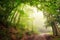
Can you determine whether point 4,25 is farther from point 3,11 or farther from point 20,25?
point 20,25

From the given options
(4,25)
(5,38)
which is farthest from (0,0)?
(4,25)

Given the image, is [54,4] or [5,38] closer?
[54,4]

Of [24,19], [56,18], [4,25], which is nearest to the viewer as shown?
[56,18]

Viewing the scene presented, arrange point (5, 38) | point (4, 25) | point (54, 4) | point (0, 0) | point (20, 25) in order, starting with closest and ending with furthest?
point (54, 4)
point (0, 0)
point (5, 38)
point (4, 25)
point (20, 25)

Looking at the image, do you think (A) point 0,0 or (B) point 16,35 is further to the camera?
(B) point 16,35

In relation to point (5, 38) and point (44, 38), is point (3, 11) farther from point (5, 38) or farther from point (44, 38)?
point (44, 38)

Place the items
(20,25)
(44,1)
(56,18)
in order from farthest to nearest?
(20,25), (56,18), (44,1)

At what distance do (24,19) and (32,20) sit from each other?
1.86 metres

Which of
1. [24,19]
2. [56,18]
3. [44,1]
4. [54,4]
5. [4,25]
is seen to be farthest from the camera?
[24,19]

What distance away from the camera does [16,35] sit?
671 inches

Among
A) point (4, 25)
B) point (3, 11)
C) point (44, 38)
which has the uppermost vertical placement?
point (3, 11)

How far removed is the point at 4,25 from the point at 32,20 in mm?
7847

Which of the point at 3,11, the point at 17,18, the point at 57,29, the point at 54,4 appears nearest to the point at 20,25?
the point at 17,18

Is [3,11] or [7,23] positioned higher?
[3,11]
